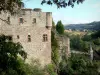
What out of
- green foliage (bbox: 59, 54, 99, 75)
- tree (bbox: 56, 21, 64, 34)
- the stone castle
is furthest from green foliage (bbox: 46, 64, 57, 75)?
tree (bbox: 56, 21, 64, 34)

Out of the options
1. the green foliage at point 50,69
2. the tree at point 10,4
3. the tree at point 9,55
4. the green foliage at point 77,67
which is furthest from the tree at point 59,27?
the tree at point 10,4

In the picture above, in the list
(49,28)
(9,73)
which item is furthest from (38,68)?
(9,73)

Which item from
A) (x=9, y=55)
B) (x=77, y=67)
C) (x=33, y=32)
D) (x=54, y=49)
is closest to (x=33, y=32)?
(x=33, y=32)

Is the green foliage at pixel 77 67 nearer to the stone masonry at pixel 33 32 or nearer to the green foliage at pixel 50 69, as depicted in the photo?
the green foliage at pixel 50 69

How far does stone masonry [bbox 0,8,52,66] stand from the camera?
27547 millimetres

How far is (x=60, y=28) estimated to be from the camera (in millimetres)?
47781

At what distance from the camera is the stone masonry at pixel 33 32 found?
90.4ft

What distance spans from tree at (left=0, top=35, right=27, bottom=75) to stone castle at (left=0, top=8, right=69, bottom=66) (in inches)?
539

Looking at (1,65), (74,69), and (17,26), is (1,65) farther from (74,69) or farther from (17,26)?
(74,69)

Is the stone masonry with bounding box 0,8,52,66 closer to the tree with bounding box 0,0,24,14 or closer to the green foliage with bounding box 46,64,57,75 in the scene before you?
the green foliage with bounding box 46,64,57,75

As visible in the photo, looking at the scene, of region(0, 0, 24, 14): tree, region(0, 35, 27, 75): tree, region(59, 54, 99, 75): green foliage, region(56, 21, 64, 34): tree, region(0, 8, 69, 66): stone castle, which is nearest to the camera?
region(0, 0, 24, 14): tree

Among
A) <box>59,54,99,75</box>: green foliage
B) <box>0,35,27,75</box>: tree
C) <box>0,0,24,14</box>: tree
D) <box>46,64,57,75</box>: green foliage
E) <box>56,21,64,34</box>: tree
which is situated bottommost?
Result: <box>59,54,99,75</box>: green foliage

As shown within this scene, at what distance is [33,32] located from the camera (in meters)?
28.2

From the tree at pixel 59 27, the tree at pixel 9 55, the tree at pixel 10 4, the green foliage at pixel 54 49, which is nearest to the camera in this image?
the tree at pixel 10 4
